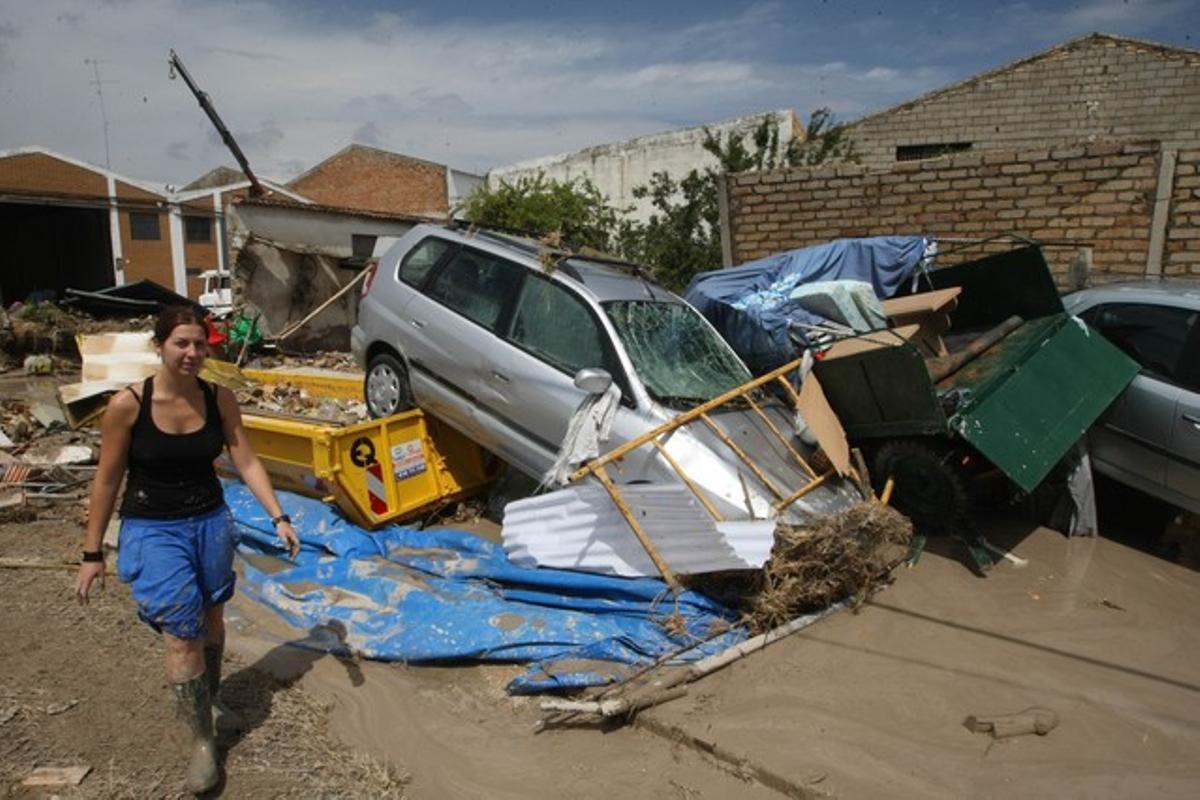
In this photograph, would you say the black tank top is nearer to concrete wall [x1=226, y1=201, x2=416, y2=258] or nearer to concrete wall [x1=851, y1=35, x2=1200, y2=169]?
concrete wall [x1=226, y1=201, x2=416, y2=258]

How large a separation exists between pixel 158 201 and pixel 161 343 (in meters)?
34.8

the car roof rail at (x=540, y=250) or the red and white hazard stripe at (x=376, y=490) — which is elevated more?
the car roof rail at (x=540, y=250)

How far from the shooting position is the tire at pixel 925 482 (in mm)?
5301

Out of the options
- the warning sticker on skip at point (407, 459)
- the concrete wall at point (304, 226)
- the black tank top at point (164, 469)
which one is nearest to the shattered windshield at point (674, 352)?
the warning sticker on skip at point (407, 459)

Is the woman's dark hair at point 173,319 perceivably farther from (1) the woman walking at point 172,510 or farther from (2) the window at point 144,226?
(2) the window at point 144,226

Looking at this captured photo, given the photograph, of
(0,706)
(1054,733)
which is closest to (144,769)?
(0,706)

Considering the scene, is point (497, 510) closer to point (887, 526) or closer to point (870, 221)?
point (887, 526)

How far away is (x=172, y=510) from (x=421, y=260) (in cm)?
378

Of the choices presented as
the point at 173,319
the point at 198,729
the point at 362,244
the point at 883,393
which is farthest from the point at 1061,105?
the point at 198,729

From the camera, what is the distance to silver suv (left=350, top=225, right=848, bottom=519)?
4828 mm

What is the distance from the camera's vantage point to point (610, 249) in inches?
622

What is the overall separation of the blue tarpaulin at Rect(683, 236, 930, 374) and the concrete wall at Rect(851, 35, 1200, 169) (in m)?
8.33

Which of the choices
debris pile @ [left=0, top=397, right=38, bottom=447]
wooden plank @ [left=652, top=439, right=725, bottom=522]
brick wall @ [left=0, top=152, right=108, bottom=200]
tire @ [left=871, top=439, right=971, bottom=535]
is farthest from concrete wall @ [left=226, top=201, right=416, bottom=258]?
brick wall @ [left=0, top=152, right=108, bottom=200]

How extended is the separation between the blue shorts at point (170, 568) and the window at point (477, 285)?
2.91m
